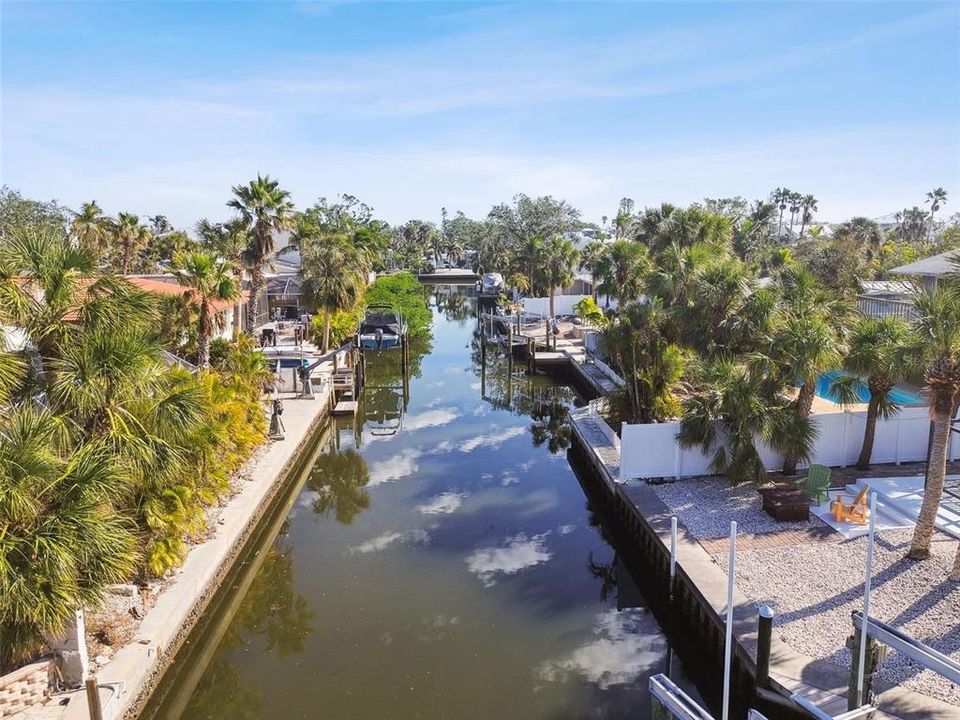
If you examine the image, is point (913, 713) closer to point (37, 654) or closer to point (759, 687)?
point (759, 687)

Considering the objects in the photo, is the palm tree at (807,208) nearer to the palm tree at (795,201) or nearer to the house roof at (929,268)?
the palm tree at (795,201)

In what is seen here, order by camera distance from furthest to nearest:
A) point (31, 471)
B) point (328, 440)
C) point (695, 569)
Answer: point (328, 440)
point (695, 569)
point (31, 471)

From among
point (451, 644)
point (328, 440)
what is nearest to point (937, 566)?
point (451, 644)

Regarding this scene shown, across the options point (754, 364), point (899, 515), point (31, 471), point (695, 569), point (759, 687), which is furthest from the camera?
point (754, 364)

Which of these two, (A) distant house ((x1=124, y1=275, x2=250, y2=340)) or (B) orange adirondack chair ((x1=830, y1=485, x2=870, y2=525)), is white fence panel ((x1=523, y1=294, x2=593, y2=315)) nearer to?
(A) distant house ((x1=124, y1=275, x2=250, y2=340))

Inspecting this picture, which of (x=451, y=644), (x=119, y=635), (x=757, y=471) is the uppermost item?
(x=757, y=471)

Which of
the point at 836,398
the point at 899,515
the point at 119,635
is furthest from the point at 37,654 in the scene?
the point at 836,398

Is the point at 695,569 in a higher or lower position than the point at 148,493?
lower

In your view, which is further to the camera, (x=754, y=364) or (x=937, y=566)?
(x=754, y=364)
